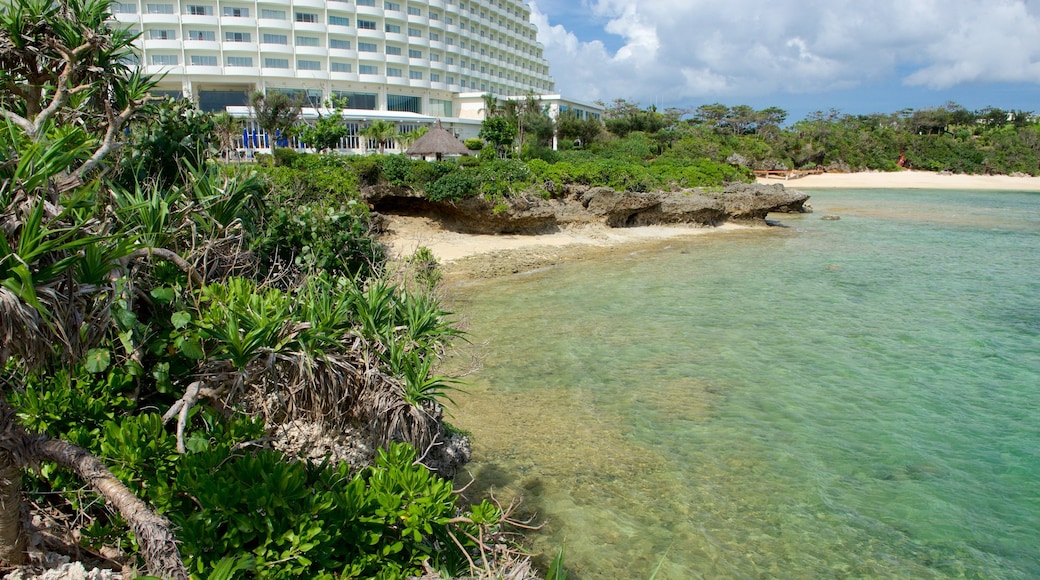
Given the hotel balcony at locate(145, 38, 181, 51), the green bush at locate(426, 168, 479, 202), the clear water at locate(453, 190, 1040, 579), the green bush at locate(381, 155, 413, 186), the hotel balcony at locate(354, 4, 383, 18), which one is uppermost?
the hotel balcony at locate(354, 4, 383, 18)

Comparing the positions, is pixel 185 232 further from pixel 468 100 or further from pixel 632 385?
pixel 468 100

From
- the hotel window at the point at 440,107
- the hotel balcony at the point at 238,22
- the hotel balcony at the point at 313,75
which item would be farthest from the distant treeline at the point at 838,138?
the hotel balcony at the point at 238,22

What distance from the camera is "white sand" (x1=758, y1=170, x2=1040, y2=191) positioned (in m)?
62.3

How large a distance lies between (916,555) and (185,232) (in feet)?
24.6

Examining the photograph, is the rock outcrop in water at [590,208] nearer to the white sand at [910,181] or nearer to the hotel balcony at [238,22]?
the white sand at [910,181]

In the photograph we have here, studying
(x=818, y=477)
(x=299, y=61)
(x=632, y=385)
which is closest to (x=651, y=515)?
(x=818, y=477)

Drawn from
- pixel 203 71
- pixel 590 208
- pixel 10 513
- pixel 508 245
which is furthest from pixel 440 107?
pixel 10 513

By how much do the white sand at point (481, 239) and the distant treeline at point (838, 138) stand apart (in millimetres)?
28680

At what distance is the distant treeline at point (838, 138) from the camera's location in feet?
201

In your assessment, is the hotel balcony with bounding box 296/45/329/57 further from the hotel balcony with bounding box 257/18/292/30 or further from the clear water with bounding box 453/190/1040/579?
the clear water with bounding box 453/190/1040/579

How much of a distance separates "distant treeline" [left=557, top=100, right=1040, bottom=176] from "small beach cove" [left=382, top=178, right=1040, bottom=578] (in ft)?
126

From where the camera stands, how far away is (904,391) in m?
10.8

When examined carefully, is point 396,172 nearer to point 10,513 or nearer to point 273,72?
point 10,513

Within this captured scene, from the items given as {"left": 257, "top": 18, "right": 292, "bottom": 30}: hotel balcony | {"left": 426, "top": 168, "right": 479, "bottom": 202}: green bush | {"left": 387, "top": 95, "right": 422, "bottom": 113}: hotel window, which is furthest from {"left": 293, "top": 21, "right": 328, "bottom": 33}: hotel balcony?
{"left": 426, "top": 168, "right": 479, "bottom": 202}: green bush
